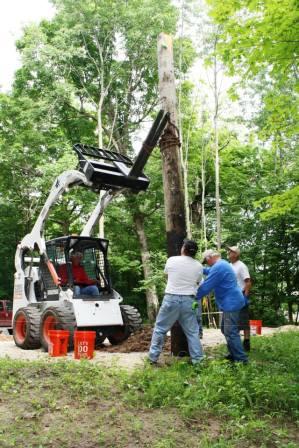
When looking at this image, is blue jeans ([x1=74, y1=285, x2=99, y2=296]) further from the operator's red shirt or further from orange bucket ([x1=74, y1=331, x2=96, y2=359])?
orange bucket ([x1=74, y1=331, x2=96, y2=359])

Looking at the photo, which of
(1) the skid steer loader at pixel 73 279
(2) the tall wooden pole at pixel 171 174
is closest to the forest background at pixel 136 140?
(1) the skid steer loader at pixel 73 279

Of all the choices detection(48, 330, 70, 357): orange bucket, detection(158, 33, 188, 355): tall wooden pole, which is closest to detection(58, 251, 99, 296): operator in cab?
detection(48, 330, 70, 357): orange bucket

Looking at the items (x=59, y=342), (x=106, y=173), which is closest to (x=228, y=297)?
(x=106, y=173)

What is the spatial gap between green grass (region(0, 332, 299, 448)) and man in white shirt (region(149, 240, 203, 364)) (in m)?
0.32

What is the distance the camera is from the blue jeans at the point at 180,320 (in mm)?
6258

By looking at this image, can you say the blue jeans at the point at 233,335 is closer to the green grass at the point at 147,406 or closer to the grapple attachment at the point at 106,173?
the green grass at the point at 147,406

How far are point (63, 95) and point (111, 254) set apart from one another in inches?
296

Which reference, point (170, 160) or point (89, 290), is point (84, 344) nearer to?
point (89, 290)

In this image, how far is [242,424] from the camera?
177 inches

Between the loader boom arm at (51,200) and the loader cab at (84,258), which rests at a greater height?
the loader boom arm at (51,200)

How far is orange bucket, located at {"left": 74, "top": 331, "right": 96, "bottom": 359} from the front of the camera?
7.52 m

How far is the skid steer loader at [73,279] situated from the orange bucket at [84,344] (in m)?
1.01

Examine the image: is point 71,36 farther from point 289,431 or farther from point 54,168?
point 289,431

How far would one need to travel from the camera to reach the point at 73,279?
31.6 ft
